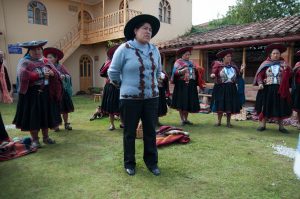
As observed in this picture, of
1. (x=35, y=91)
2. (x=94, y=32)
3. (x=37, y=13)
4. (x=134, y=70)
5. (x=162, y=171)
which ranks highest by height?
(x=37, y=13)

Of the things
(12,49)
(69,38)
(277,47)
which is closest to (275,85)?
(277,47)

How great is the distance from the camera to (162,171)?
12.1 ft

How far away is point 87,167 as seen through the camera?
12.7 feet

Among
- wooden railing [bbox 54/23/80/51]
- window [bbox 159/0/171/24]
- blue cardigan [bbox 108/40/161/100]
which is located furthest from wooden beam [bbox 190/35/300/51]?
wooden railing [bbox 54/23/80/51]

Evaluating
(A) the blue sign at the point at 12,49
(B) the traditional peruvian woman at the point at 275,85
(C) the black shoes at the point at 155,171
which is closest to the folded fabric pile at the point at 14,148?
(C) the black shoes at the point at 155,171

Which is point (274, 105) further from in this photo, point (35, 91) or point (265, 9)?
point (265, 9)

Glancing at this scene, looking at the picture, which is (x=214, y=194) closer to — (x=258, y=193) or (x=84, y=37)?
(x=258, y=193)

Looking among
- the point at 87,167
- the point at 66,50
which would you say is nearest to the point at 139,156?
the point at 87,167

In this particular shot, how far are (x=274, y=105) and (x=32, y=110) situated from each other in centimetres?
499

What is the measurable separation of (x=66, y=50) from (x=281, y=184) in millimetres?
14109

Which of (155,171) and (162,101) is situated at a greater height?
(162,101)

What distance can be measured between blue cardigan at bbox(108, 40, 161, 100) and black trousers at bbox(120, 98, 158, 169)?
11 cm

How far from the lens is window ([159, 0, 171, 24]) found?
51.7 ft

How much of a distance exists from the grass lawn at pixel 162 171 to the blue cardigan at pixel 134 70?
1.10m
